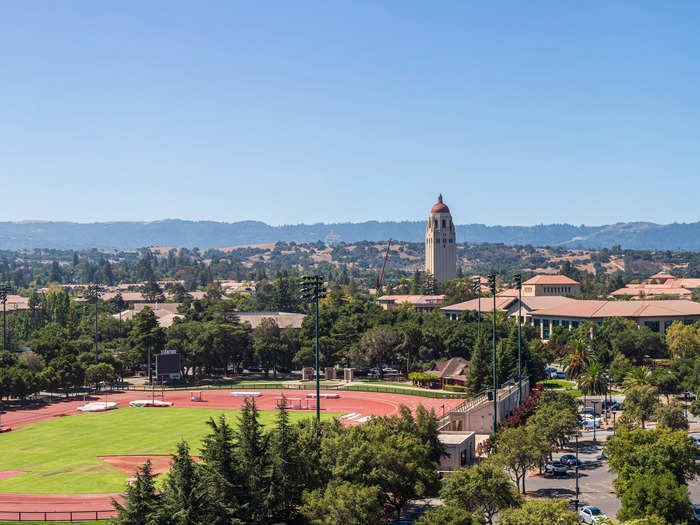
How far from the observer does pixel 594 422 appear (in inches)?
3014

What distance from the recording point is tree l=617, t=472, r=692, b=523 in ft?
136

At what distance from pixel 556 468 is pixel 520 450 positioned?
9770 millimetres

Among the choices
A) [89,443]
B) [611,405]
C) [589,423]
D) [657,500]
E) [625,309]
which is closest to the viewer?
[657,500]

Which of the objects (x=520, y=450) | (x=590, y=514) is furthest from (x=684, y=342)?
(x=590, y=514)

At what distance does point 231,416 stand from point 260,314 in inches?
3275

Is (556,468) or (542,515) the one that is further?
(556,468)

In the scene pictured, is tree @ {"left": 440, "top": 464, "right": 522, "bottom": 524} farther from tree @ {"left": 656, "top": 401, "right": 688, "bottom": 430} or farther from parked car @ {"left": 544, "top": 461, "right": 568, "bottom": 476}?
tree @ {"left": 656, "top": 401, "right": 688, "bottom": 430}

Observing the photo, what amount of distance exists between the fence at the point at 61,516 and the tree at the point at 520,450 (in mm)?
26397

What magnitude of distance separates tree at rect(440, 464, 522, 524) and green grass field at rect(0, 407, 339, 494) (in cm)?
1750

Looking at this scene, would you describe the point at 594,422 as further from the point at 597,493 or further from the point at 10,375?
the point at 10,375

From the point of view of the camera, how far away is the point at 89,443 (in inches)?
2916

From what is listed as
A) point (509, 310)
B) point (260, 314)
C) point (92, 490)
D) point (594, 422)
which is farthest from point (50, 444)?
point (509, 310)

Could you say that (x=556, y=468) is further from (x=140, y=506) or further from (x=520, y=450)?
(x=140, y=506)

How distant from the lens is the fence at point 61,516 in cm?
4825
